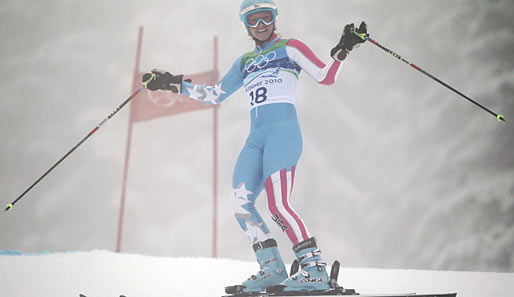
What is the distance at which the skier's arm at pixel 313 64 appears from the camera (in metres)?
1.81

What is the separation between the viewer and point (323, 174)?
165 inches

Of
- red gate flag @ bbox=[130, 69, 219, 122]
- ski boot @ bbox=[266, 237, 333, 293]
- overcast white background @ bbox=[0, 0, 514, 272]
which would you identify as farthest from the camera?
red gate flag @ bbox=[130, 69, 219, 122]

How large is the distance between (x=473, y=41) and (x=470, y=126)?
859mm

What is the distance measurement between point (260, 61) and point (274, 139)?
40 centimetres

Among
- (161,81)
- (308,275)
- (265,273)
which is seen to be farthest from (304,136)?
(308,275)

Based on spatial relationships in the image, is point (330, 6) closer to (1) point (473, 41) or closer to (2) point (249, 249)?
(1) point (473, 41)

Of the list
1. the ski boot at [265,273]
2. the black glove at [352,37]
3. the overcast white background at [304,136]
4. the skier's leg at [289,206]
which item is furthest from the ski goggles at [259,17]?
the overcast white background at [304,136]

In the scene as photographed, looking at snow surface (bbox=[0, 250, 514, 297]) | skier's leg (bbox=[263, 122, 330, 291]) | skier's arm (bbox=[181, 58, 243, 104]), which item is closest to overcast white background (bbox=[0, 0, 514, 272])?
snow surface (bbox=[0, 250, 514, 297])

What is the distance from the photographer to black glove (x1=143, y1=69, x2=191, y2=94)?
2.07m

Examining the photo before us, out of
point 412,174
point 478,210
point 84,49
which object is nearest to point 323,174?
point 412,174

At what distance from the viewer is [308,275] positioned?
64.2 inches

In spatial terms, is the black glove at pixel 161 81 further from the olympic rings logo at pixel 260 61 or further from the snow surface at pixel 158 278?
the snow surface at pixel 158 278

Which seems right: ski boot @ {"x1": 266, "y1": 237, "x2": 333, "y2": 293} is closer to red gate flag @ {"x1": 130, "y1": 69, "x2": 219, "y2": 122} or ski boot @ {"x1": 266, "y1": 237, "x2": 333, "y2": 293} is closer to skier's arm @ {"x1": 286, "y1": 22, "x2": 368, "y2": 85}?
skier's arm @ {"x1": 286, "y1": 22, "x2": 368, "y2": 85}

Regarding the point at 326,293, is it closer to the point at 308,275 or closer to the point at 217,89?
the point at 308,275
